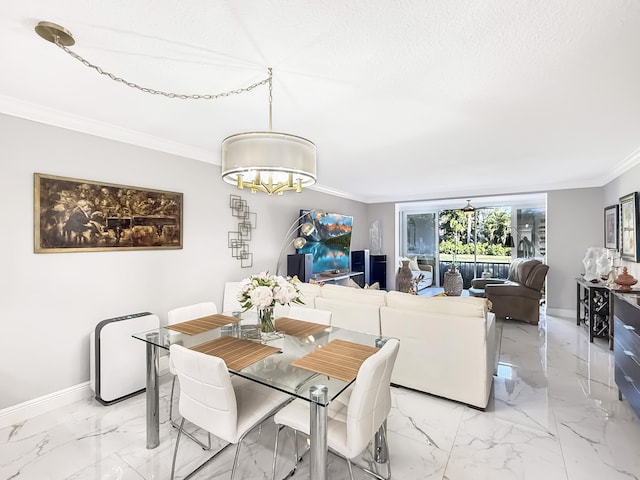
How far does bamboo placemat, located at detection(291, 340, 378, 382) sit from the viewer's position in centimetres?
161

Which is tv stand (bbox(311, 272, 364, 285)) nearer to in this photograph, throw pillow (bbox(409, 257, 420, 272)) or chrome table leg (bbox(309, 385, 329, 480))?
throw pillow (bbox(409, 257, 420, 272))

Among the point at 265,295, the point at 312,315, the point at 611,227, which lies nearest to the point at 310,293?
the point at 312,315

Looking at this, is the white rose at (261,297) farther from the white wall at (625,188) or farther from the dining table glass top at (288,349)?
the white wall at (625,188)

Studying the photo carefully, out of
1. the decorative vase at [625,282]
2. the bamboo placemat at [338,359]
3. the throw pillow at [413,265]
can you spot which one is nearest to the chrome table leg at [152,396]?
the bamboo placemat at [338,359]

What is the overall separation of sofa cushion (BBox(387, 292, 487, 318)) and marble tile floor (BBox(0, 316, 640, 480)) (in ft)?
2.57

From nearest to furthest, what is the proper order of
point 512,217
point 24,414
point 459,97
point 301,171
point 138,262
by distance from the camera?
1. point 301,171
2. point 459,97
3. point 24,414
4. point 138,262
5. point 512,217

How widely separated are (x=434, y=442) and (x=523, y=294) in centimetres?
376

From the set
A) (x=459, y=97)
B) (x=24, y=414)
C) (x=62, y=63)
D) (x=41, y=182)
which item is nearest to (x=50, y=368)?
(x=24, y=414)

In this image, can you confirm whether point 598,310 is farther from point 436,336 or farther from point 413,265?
point 413,265

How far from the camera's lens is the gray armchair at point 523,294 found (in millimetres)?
4898

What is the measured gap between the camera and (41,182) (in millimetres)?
2467

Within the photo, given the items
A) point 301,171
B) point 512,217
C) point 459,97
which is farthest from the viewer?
Result: point 512,217

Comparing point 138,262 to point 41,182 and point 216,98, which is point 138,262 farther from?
point 216,98

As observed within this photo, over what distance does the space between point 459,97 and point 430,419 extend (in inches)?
95.5
